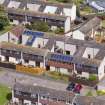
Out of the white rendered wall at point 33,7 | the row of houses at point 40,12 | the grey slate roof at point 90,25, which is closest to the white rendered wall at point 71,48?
the grey slate roof at point 90,25

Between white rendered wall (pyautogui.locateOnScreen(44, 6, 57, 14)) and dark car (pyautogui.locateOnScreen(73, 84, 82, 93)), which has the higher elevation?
white rendered wall (pyautogui.locateOnScreen(44, 6, 57, 14))

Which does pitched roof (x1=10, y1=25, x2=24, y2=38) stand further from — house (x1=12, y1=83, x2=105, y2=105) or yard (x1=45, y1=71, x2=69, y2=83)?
house (x1=12, y1=83, x2=105, y2=105)

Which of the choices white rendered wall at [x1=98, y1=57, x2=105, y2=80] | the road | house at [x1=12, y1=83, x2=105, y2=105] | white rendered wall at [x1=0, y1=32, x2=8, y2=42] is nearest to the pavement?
the road

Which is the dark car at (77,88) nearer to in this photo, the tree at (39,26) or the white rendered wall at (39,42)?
the white rendered wall at (39,42)

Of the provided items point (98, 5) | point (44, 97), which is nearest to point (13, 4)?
point (98, 5)

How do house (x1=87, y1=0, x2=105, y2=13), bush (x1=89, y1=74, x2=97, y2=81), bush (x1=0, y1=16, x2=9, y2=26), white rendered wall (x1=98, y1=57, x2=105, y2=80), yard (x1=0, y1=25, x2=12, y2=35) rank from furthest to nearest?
1. house (x1=87, y1=0, x2=105, y2=13)
2. bush (x1=0, y1=16, x2=9, y2=26)
3. yard (x1=0, y1=25, x2=12, y2=35)
4. white rendered wall (x1=98, y1=57, x2=105, y2=80)
5. bush (x1=89, y1=74, x2=97, y2=81)

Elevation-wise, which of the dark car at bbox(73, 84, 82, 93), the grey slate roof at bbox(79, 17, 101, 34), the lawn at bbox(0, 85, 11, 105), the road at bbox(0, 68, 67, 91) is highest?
the grey slate roof at bbox(79, 17, 101, 34)

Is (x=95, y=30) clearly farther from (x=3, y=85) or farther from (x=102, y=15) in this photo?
(x=3, y=85)
